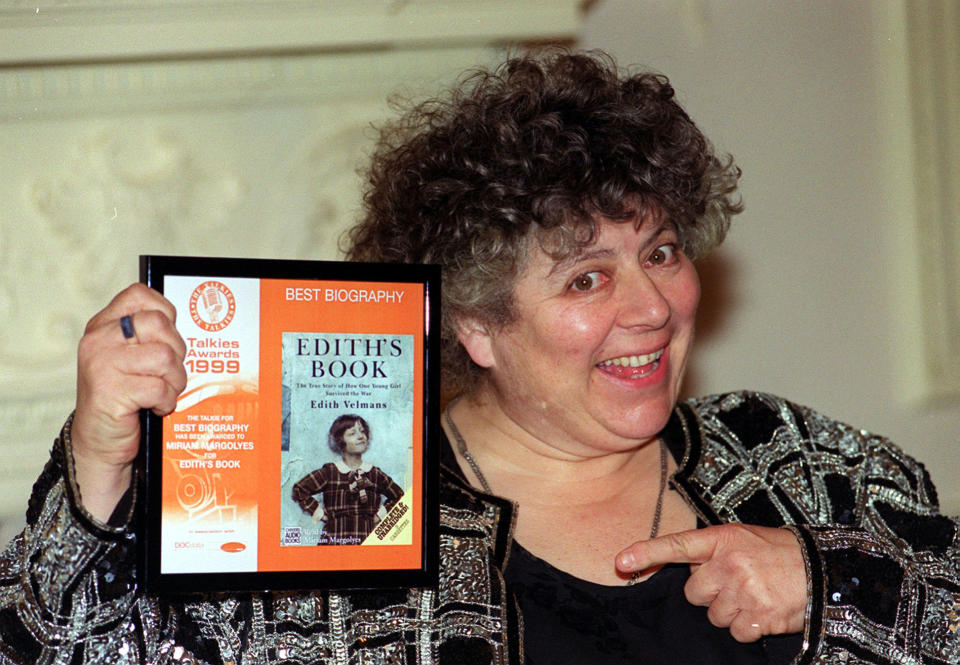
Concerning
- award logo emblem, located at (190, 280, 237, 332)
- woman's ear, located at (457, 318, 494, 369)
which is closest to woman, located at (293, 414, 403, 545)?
award logo emblem, located at (190, 280, 237, 332)

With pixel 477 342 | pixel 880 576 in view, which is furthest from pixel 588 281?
pixel 880 576

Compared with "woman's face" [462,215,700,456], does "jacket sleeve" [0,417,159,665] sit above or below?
below

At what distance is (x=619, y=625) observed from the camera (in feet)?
5.36

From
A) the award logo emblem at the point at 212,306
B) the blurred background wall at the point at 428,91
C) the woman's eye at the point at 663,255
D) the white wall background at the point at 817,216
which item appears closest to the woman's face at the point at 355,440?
the award logo emblem at the point at 212,306

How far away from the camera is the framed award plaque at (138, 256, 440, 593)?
1363 millimetres

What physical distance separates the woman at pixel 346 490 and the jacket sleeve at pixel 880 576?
1.99 feet

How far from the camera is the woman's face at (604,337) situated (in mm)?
1688

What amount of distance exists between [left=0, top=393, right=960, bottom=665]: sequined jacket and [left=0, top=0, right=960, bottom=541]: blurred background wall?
0.85 metres

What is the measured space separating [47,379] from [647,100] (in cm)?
123

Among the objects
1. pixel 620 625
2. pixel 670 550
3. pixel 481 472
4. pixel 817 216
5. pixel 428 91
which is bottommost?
pixel 620 625

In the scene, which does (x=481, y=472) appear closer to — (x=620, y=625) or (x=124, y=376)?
(x=620, y=625)

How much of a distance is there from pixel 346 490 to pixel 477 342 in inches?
18.6

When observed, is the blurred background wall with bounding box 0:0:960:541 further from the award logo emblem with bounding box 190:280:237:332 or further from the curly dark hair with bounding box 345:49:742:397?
the award logo emblem with bounding box 190:280:237:332

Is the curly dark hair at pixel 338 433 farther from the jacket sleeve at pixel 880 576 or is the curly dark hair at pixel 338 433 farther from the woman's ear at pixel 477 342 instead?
the jacket sleeve at pixel 880 576
